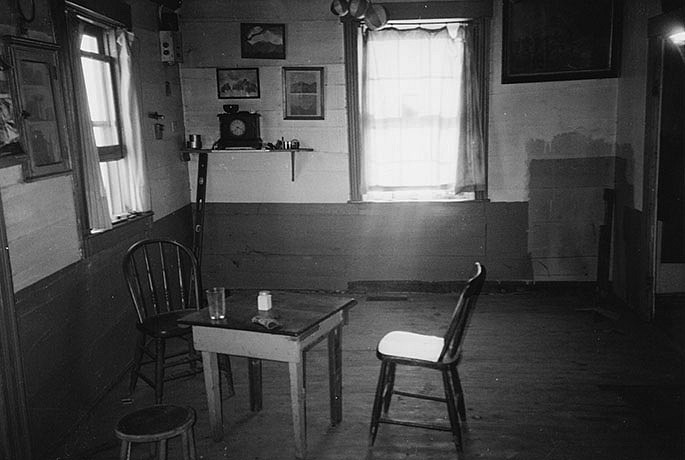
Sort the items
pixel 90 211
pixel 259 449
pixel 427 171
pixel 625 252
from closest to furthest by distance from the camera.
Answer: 1. pixel 259 449
2. pixel 90 211
3. pixel 625 252
4. pixel 427 171

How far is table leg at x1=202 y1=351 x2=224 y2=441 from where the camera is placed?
10.4 feet

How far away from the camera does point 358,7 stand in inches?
197

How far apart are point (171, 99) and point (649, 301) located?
4.30 m

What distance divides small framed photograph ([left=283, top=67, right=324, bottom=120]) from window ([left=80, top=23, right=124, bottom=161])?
1.82 metres

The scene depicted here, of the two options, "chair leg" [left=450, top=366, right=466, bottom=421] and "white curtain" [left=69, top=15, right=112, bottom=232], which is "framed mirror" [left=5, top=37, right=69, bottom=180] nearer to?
"white curtain" [left=69, top=15, right=112, bottom=232]

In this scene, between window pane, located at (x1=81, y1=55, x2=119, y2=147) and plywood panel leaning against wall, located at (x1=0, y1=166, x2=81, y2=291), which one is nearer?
plywood panel leaning against wall, located at (x1=0, y1=166, x2=81, y2=291)

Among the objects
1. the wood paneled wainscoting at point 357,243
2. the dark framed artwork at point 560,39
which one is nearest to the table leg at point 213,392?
the wood paneled wainscoting at point 357,243

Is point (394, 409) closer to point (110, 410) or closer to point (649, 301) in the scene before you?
point (110, 410)

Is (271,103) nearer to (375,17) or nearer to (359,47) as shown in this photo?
(359,47)

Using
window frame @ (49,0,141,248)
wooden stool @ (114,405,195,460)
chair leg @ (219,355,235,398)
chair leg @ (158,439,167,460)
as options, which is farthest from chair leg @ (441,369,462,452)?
window frame @ (49,0,141,248)

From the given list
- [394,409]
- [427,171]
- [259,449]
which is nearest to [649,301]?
Result: [427,171]

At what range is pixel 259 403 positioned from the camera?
368 cm

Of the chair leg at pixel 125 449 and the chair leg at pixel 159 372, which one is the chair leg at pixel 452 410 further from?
the chair leg at pixel 159 372

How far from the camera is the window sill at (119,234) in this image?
3803 mm
